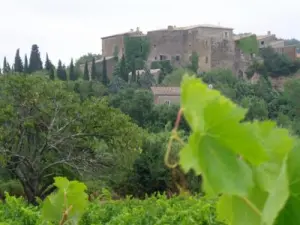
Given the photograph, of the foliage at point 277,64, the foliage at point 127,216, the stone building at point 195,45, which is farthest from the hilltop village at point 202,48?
the foliage at point 127,216

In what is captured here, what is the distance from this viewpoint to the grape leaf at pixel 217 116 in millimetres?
332

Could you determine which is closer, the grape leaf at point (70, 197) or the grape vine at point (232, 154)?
the grape vine at point (232, 154)

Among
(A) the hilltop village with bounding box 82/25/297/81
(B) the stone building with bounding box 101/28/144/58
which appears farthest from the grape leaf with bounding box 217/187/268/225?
(B) the stone building with bounding box 101/28/144/58

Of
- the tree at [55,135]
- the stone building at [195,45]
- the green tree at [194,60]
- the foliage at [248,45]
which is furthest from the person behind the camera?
the foliage at [248,45]

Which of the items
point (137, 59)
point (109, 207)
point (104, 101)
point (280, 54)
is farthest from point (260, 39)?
point (109, 207)

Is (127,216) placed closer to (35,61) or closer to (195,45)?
(35,61)

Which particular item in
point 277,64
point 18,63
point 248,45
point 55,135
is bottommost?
point 55,135

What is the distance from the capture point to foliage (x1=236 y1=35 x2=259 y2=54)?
176 feet

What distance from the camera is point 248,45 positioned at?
54.0 metres

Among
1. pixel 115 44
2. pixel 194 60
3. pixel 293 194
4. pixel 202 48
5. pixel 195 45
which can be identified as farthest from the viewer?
pixel 115 44

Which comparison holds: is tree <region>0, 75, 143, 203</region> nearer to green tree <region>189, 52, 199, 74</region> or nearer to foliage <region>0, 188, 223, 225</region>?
foliage <region>0, 188, 223, 225</region>

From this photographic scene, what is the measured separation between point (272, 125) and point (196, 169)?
6cm

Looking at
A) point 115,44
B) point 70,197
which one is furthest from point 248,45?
point 70,197

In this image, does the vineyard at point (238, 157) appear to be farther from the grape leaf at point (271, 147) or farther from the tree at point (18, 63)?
the tree at point (18, 63)
